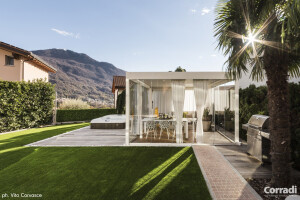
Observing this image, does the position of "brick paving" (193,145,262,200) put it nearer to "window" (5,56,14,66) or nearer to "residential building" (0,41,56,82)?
"residential building" (0,41,56,82)

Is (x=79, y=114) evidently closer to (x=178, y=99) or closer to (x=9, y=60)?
(x=9, y=60)

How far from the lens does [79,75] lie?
161 feet

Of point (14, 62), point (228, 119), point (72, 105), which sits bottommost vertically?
point (228, 119)

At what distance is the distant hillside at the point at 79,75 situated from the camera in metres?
39.2

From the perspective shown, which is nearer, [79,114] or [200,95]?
[200,95]

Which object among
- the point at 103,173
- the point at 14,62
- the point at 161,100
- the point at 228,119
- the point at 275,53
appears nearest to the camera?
the point at 275,53

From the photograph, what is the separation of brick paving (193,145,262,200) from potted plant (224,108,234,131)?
85.2 inches

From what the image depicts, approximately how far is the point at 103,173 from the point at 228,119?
19.4 feet

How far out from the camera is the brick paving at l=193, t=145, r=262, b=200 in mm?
3055

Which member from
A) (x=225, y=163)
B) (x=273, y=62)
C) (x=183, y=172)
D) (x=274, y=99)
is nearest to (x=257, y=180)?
(x=225, y=163)

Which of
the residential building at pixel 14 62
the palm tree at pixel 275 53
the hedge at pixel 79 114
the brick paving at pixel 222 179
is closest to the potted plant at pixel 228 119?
the brick paving at pixel 222 179

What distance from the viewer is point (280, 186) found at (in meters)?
2.92

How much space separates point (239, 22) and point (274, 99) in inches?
70.7

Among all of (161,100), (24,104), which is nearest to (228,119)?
(161,100)
